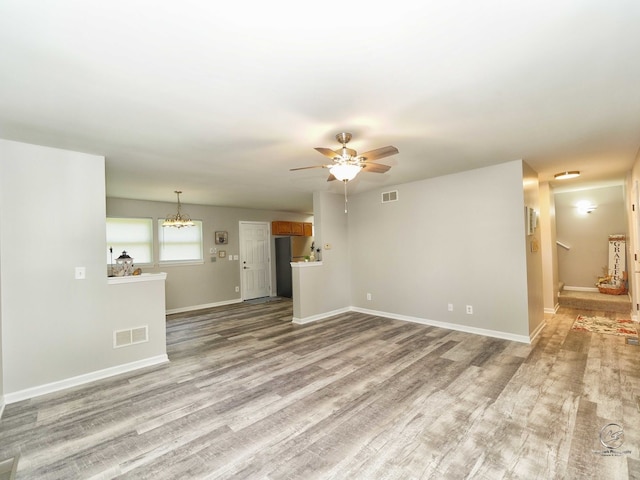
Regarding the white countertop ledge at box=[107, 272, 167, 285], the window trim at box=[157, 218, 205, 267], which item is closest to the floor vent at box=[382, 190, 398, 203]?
the white countertop ledge at box=[107, 272, 167, 285]

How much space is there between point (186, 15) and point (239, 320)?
5.04m

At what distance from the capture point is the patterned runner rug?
4293 mm

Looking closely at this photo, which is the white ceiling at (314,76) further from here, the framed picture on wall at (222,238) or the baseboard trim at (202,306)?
the baseboard trim at (202,306)

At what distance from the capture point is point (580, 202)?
6949mm

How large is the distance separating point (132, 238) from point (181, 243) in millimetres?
949

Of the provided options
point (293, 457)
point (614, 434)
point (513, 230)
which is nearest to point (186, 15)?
point (293, 457)

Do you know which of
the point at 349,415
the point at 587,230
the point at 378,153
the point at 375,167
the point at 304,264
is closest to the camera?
the point at 349,415

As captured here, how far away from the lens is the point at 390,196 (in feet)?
17.8

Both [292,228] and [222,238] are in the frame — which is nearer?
[222,238]

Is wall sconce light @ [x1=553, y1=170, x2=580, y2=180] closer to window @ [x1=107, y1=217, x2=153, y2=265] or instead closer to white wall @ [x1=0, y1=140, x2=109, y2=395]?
white wall @ [x1=0, y1=140, x2=109, y2=395]

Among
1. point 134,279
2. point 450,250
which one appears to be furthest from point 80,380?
point 450,250

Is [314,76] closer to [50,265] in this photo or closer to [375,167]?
[375,167]

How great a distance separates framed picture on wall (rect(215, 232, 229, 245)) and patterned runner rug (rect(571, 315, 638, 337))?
22.7ft

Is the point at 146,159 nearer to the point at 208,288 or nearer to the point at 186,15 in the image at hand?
the point at 186,15
